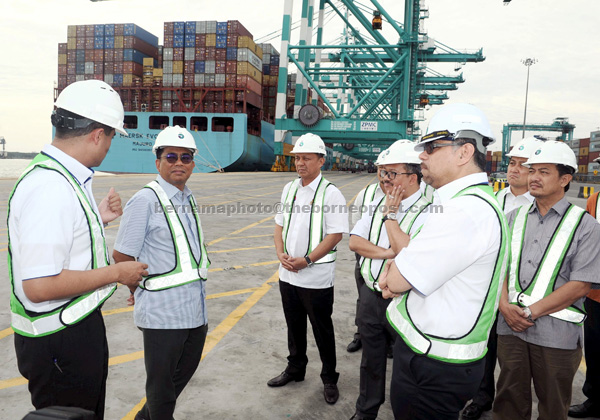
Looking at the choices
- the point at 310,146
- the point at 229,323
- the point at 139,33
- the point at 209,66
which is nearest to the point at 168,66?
the point at 209,66

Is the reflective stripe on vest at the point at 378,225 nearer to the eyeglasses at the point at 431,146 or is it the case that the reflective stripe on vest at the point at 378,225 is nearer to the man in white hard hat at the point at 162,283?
the eyeglasses at the point at 431,146


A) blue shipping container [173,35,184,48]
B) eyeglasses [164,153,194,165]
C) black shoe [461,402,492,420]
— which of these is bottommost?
black shoe [461,402,492,420]

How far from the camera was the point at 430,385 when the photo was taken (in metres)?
1.90

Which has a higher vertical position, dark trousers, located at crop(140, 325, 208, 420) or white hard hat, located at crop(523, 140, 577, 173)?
white hard hat, located at crop(523, 140, 577, 173)

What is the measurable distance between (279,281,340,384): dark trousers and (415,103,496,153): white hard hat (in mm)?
1956

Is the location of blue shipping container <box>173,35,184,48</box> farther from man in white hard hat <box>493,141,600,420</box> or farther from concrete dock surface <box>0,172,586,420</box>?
man in white hard hat <box>493,141,600,420</box>

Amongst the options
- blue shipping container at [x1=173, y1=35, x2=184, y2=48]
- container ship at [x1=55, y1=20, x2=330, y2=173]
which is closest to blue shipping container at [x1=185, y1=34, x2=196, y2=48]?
container ship at [x1=55, y1=20, x2=330, y2=173]

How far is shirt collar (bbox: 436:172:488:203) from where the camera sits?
5.99 feet

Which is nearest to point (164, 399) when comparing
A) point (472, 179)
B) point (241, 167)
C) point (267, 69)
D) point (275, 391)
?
point (275, 391)

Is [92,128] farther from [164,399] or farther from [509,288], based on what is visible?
[509,288]

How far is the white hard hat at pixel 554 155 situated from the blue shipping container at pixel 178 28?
4304 cm

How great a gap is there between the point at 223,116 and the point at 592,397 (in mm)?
39403

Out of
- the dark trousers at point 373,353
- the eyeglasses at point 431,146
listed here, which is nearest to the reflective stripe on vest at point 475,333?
the eyeglasses at point 431,146

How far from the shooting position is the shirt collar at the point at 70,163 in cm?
189
